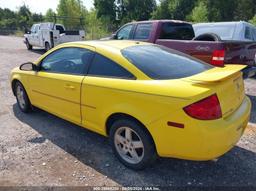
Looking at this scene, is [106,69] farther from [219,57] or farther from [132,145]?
[219,57]

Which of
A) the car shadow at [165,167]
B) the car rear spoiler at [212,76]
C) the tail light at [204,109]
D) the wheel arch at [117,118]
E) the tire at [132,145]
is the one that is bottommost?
the car shadow at [165,167]

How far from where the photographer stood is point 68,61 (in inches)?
176

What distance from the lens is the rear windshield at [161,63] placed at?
11.3 ft

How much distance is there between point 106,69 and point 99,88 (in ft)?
0.91

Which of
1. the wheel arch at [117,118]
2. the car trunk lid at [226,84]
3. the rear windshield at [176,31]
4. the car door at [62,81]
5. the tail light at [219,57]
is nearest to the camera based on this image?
the car trunk lid at [226,84]

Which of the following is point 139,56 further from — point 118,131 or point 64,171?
point 64,171

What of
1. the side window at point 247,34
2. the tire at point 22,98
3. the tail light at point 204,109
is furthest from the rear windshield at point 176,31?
the tail light at point 204,109

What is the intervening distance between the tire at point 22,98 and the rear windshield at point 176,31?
3.96 metres

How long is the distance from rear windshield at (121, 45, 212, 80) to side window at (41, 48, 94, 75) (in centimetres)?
66

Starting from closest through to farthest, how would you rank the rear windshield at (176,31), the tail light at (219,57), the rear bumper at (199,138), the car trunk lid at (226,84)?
the rear bumper at (199,138)
the car trunk lid at (226,84)
the tail light at (219,57)
the rear windshield at (176,31)

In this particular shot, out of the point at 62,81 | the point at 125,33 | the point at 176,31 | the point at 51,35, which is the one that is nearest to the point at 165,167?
the point at 62,81

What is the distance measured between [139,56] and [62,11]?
188 ft

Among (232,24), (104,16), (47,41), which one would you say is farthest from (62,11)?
(232,24)

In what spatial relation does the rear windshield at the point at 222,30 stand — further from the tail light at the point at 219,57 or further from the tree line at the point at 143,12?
the tree line at the point at 143,12
